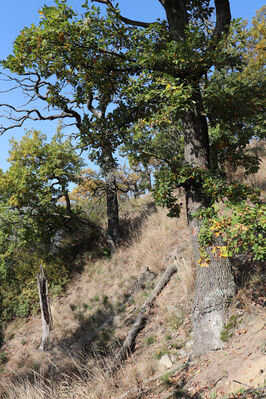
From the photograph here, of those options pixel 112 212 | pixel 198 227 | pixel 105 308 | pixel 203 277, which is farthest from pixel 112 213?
pixel 203 277

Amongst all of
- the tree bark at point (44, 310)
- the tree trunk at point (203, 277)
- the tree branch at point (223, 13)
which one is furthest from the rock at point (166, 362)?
the tree branch at point (223, 13)

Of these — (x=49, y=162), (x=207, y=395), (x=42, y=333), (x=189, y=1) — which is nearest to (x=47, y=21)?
(x=189, y=1)

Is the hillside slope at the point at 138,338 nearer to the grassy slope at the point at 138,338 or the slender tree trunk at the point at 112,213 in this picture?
the grassy slope at the point at 138,338

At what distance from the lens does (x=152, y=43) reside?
4.77 m

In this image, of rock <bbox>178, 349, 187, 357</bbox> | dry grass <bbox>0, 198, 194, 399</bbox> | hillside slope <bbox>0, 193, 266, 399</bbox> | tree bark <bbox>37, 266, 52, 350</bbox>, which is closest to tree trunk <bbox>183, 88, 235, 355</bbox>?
hillside slope <bbox>0, 193, 266, 399</bbox>

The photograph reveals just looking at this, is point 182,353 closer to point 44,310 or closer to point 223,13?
point 44,310

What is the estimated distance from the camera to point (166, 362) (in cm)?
477

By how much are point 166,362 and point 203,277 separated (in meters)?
1.64

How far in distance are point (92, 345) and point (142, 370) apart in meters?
2.79

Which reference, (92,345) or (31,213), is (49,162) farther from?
(92,345)

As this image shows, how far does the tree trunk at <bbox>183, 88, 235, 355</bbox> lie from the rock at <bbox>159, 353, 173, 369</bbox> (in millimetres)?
506

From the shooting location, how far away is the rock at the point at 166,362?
470 centimetres

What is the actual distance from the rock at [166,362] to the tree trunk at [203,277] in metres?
0.51

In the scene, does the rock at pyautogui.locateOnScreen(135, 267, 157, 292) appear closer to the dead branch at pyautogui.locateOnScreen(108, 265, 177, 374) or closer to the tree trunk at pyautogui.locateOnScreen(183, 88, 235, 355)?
the dead branch at pyautogui.locateOnScreen(108, 265, 177, 374)
